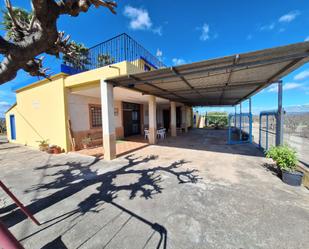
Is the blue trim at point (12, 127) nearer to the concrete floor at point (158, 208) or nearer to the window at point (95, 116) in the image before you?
the window at point (95, 116)

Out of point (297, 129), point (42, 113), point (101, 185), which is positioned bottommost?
point (101, 185)

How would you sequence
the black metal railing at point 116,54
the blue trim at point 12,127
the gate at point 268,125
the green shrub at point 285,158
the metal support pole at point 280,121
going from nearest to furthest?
the green shrub at point 285,158, the metal support pole at point 280,121, the gate at point 268,125, the black metal railing at point 116,54, the blue trim at point 12,127

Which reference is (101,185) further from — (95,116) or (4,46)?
(95,116)

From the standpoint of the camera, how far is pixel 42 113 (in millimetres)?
7695

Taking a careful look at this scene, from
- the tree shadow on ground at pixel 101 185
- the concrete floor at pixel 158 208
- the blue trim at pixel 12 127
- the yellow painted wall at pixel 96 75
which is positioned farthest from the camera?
the blue trim at pixel 12 127

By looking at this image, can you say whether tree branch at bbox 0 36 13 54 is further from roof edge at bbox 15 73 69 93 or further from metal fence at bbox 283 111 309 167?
metal fence at bbox 283 111 309 167

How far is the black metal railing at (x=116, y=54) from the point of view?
657 cm

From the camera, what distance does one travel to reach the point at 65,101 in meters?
6.62

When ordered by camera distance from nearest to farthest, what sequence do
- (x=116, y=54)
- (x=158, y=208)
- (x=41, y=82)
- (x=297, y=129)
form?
(x=158, y=208)
(x=116, y=54)
(x=297, y=129)
(x=41, y=82)

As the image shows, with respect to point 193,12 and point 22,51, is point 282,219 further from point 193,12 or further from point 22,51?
point 193,12

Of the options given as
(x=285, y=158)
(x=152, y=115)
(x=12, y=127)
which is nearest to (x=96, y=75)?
(x=152, y=115)

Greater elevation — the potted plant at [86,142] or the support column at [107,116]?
the support column at [107,116]

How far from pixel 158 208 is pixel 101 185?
172 centimetres

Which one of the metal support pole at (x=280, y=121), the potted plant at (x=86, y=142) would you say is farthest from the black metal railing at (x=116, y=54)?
the metal support pole at (x=280, y=121)
